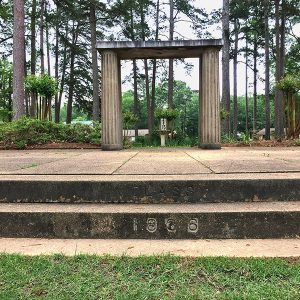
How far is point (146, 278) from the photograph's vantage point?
5.72ft

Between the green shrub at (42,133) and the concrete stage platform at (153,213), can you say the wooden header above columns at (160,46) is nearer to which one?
the green shrub at (42,133)

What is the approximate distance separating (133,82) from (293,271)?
84.2 feet

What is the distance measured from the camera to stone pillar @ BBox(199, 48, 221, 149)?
6.52 m

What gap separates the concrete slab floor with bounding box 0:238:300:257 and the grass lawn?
0.13 meters

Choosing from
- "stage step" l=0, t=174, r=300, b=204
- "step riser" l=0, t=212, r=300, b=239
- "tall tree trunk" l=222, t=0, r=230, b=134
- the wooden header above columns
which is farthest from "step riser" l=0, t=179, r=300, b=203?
"tall tree trunk" l=222, t=0, r=230, b=134

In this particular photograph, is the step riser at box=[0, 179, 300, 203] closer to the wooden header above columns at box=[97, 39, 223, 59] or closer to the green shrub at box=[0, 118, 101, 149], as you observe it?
the wooden header above columns at box=[97, 39, 223, 59]

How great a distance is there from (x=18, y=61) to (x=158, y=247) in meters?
9.79

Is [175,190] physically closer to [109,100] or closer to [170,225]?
[170,225]

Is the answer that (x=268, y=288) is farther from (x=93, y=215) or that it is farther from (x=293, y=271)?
(x=93, y=215)

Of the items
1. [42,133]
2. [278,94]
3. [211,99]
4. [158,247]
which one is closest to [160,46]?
[211,99]

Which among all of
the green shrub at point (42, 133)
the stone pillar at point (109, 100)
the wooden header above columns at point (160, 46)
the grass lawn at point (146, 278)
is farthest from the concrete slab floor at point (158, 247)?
the green shrub at point (42, 133)

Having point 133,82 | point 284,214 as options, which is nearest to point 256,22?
point 133,82

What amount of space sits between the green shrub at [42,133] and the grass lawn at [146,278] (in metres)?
6.22

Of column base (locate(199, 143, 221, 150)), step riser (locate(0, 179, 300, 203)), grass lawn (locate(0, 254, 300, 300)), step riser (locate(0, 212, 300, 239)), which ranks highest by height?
column base (locate(199, 143, 221, 150))
